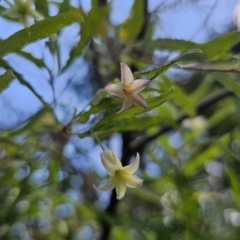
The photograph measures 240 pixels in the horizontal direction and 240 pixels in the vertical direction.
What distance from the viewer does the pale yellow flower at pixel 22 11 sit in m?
0.45

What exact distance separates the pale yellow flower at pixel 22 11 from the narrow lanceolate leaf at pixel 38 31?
0.10 meters

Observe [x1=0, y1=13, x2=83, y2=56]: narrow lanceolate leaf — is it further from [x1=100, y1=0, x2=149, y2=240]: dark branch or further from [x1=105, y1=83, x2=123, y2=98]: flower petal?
[x1=100, y1=0, x2=149, y2=240]: dark branch

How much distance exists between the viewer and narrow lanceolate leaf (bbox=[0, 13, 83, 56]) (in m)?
0.34

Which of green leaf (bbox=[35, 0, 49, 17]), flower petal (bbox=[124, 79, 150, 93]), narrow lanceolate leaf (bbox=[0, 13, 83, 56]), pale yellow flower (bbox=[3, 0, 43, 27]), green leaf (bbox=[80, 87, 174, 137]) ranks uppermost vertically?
narrow lanceolate leaf (bbox=[0, 13, 83, 56])

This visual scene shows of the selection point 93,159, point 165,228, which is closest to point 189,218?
point 165,228

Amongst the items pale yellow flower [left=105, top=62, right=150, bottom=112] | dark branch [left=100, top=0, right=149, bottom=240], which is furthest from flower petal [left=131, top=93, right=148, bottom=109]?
dark branch [left=100, top=0, right=149, bottom=240]

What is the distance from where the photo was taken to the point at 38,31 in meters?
0.35

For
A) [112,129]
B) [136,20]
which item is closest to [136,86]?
[112,129]

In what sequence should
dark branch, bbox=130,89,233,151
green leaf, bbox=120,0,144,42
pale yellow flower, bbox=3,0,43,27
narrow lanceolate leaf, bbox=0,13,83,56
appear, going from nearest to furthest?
narrow lanceolate leaf, bbox=0,13,83,56, pale yellow flower, bbox=3,0,43,27, green leaf, bbox=120,0,144,42, dark branch, bbox=130,89,233,151

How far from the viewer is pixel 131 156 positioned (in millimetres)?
690

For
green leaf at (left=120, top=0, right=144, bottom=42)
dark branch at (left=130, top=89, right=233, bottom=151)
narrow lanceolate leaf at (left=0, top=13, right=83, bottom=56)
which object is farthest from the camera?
dark branch at (left=130, top=89, right=233, bottom=151)

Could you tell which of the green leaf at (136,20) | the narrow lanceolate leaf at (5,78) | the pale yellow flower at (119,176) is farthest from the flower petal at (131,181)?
the green leaf at (136,20)

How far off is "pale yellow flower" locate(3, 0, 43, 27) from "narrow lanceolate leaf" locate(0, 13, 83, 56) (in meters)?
0.10

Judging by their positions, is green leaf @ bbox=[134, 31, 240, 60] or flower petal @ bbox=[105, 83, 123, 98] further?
green leaf @ bbox=[134, 31, 240, 60]
